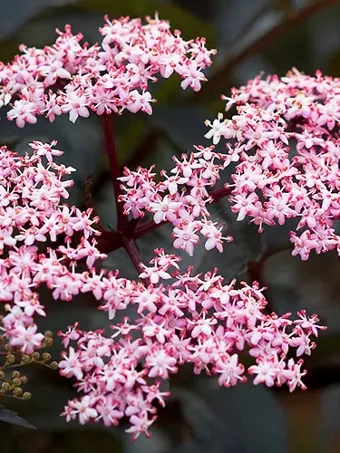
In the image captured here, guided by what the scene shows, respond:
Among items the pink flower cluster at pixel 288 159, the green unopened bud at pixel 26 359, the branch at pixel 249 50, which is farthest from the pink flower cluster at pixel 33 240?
the branch at pixel 249 50

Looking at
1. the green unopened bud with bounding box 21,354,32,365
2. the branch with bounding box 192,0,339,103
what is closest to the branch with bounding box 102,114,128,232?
the green unopened bud with bounding box 21,354,32,365

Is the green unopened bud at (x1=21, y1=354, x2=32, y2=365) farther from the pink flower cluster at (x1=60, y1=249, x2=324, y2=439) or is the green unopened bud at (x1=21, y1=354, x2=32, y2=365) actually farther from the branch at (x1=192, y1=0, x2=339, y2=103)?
the branch at (x1=192, y1=0, x2=339, y2=103)

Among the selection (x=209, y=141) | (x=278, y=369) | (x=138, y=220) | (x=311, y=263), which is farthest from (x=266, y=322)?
(x=311, y=263)

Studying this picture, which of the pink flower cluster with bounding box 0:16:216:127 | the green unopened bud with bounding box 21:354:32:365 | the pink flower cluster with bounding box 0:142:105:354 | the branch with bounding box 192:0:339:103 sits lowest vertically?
the green unopened bud with bounding box 21:354:32:365

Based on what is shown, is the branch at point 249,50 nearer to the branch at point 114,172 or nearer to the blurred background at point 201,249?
the blurred background at point 201,249

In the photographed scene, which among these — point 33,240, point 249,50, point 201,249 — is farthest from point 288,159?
point 249,50

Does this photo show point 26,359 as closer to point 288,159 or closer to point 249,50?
point 288,159

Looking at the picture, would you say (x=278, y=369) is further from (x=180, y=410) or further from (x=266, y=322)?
(x=180, y=410)
